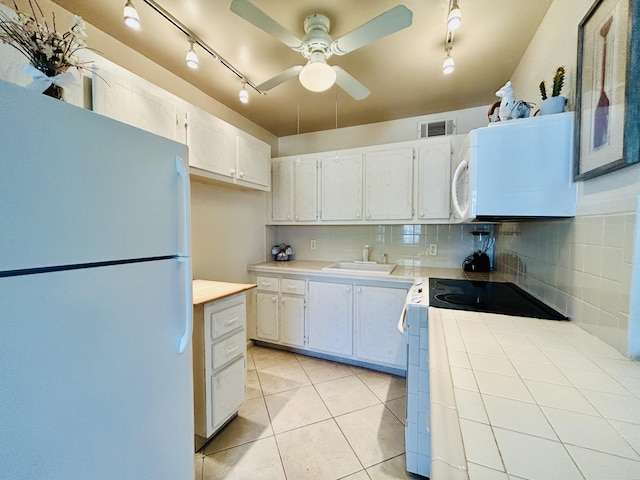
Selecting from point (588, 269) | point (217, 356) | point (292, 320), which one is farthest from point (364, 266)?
point (588, 269)

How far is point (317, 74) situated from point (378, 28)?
37cm

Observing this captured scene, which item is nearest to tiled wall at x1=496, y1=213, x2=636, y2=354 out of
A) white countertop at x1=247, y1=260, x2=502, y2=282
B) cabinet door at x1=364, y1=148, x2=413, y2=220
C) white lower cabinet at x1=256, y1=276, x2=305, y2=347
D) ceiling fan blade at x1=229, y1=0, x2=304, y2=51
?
white countertop at x1=247, y1=260, x2=502, y2=282

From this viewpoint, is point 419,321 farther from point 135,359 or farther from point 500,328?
point 135,359

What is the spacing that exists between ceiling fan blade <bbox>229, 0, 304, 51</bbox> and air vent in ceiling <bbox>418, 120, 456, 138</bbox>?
71.9 inches

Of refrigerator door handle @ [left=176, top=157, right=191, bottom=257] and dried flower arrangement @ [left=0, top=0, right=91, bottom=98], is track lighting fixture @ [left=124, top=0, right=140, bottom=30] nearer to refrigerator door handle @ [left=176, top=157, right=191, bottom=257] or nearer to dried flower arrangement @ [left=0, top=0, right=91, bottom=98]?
dried flower arrangement @ [left=0, top=0, right=91, bottom=98]

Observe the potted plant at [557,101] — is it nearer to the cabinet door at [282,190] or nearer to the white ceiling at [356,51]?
the white ceiling at [356,51]

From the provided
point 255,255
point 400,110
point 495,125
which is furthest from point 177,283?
point 400,110

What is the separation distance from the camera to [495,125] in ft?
3.87

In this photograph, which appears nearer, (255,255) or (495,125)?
(495,125)

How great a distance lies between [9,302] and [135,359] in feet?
1.28

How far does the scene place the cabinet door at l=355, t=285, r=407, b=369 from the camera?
222cm

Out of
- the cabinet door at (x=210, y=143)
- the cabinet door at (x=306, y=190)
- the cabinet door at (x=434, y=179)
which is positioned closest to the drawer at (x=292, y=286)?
the cabinet door at (x=306, y=190)

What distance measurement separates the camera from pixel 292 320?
2.64 m

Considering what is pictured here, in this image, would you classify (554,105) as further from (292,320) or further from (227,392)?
(292,320)
